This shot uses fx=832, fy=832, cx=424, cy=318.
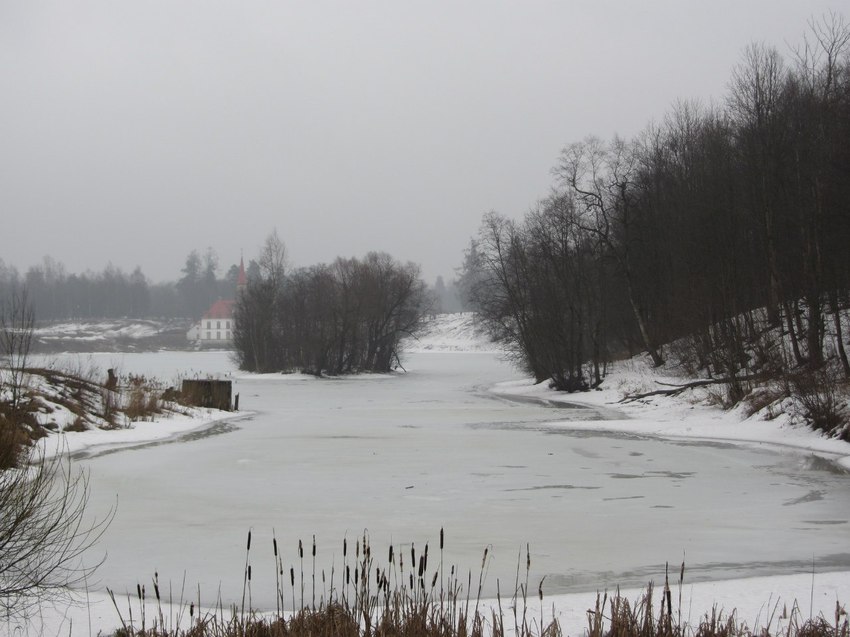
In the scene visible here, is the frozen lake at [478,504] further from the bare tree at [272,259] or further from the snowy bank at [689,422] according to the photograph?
the bare tree at [272,259]

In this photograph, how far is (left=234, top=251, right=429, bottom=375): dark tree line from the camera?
60.5m

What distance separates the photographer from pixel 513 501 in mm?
10562

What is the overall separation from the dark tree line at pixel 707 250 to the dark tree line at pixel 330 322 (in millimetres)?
15738

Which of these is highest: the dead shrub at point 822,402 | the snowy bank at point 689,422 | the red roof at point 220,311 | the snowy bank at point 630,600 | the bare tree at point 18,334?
the red roof at point 220,311

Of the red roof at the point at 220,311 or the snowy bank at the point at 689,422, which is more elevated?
the red roof at the point at 220,311

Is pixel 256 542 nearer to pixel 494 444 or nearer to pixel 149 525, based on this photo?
pixel 149 525

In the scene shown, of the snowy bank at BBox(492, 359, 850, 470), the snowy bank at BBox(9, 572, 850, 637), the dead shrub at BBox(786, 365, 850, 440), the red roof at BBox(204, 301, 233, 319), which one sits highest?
the red roof at BBox(204, 301, 233, 319)

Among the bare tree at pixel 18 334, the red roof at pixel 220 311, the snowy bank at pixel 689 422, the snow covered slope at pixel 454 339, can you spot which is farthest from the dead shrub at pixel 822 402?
the red roof at pixel 220 311

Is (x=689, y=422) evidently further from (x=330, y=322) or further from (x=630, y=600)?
(x=330, y=322)

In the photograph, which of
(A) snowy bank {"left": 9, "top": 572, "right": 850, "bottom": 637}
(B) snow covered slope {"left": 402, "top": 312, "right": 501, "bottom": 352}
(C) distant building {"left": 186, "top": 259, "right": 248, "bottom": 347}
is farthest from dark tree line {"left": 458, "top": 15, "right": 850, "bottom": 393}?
(C) distant building {"left": 186, "top": 259, "right": 248, "bottom": 347}

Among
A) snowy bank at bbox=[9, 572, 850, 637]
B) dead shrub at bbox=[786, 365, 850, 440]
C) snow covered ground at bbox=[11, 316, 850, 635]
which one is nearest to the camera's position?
snowy bank at bbox=[9, 572, 850, 637]

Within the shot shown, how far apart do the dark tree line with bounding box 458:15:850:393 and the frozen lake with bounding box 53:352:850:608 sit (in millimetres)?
7387

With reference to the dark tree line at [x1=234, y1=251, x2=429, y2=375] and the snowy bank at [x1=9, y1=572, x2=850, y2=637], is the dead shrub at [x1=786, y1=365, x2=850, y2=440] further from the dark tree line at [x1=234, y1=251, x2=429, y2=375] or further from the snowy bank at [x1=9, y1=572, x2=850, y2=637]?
the dark tree line at [x1=234, y1=251, x2=429, y2=375]

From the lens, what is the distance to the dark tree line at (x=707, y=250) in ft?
78.0
